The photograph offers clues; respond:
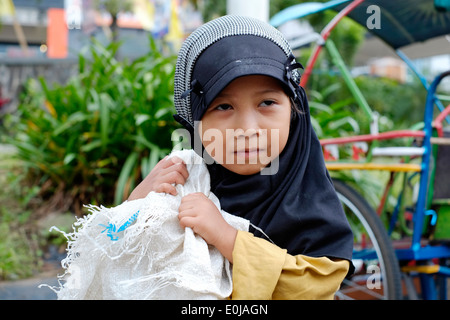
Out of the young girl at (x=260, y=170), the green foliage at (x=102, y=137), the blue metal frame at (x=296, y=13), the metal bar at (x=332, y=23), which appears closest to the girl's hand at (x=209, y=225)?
the young girl at (x=260, y=170)

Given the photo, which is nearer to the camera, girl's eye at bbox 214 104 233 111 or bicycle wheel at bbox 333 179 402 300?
girl's eye at bbox 214 104 233 111

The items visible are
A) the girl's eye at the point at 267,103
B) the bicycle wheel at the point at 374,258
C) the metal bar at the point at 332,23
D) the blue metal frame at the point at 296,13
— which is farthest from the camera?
the blue metal frame at the point at 296,13

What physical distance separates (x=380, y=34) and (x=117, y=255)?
88.8 inches

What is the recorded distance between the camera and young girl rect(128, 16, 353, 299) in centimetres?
102

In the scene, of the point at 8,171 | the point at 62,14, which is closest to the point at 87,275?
the point at 8,171

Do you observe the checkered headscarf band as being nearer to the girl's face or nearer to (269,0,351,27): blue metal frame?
the girl's face

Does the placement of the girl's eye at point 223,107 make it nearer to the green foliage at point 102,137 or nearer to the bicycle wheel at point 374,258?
the bicycle wheel at point 374,258

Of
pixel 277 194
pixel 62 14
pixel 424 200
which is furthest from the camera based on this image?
pixel 62 14

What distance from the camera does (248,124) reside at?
104 cm

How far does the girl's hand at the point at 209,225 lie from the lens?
1.03 m

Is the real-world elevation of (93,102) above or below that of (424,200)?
above

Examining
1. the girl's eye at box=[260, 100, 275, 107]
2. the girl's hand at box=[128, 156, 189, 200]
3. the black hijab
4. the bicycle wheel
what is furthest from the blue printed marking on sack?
the bicycle wheel

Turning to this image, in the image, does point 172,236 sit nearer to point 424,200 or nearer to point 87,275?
point 87,275

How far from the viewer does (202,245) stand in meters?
1.01
